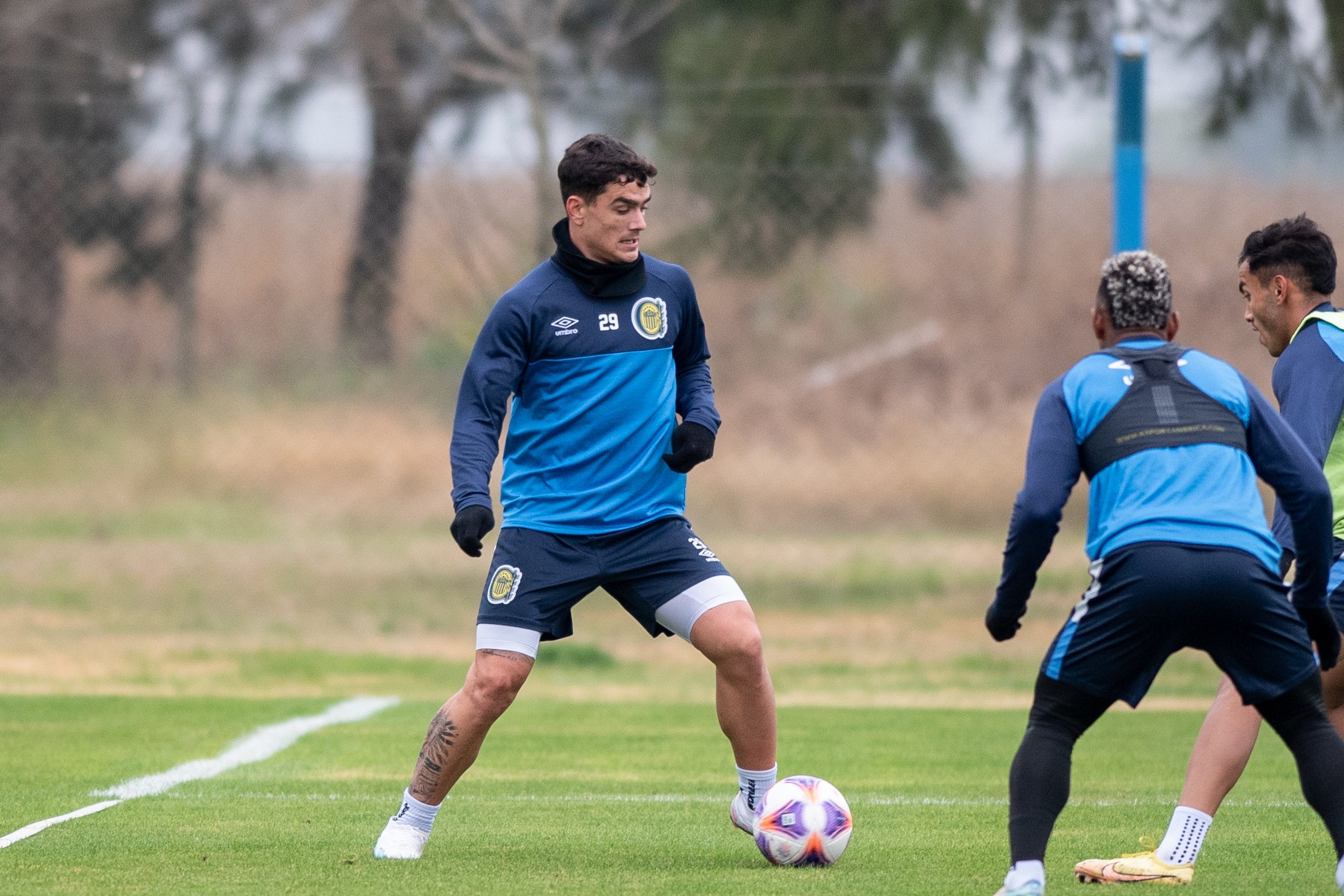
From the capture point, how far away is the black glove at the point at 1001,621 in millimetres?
4449

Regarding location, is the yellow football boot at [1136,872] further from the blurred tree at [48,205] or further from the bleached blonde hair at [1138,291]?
the blurred tree at [48,205]

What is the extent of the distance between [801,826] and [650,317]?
1660mm

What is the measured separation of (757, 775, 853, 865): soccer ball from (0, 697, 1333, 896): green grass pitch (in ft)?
0.24

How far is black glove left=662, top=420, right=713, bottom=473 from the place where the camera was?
17.9ft

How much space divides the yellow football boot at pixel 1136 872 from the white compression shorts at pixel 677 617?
132 centimetres

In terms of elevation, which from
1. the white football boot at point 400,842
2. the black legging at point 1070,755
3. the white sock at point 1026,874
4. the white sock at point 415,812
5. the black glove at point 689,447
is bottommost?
the white football boot at point 400,842

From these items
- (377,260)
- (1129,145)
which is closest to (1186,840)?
(1129,145)

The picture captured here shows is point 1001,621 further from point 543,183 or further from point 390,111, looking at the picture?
point 390,111

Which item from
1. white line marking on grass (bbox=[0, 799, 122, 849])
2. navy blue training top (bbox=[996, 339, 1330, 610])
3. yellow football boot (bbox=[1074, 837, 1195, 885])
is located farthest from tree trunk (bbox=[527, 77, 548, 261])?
navy blue training top (bbox=[996, 339, 1330, 610])

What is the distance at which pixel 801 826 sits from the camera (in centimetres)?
534

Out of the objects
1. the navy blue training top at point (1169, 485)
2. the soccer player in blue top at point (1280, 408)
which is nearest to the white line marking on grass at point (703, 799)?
the soccer player in blue top at point (1280, 408)

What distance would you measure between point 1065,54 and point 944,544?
13.5 feet

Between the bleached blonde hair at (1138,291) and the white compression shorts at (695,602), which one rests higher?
the bleached blonde hair at (1138,291)

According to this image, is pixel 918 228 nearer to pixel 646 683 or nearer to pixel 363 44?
pixel 646 683
